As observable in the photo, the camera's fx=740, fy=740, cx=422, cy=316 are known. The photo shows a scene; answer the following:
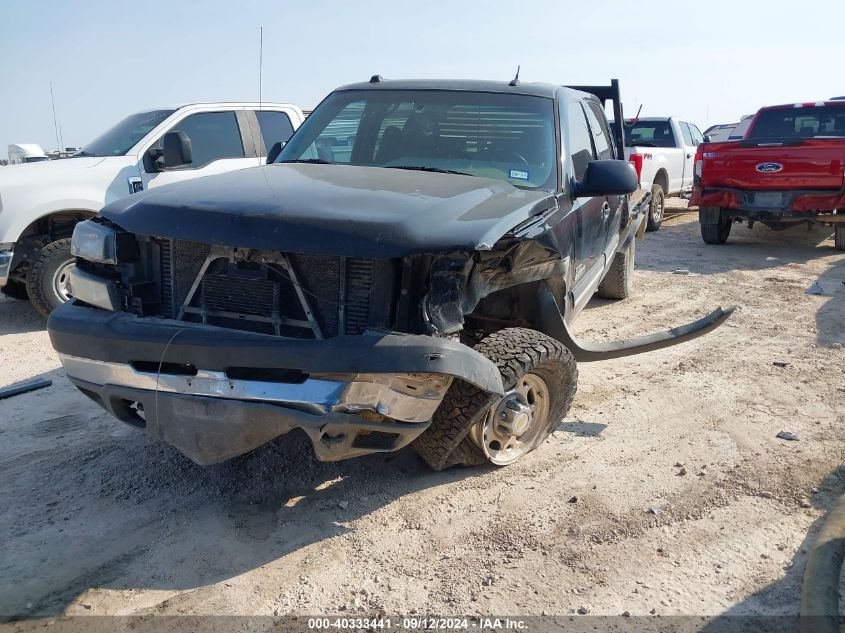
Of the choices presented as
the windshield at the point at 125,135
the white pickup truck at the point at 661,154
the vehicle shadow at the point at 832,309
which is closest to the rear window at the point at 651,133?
the white pickup truck at the point at 661,154

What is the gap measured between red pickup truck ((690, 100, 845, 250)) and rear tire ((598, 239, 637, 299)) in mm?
3073

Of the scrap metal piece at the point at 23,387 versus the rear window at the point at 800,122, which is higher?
the rear window at the point at 800,122

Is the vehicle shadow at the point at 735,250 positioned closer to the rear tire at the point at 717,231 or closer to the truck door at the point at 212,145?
the rear tire at the point at 717,231

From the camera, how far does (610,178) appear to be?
13.4 feet

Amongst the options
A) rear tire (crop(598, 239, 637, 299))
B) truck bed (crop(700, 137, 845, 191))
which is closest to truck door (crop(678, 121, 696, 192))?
truck bed (crop(700, 137, 845, 191))

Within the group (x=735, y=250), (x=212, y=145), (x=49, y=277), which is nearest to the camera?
(x=49, y=277)

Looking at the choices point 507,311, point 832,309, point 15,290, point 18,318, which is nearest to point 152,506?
point 507,311

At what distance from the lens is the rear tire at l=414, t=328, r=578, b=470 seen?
3.29 meters

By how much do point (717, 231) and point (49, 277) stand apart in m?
8.83

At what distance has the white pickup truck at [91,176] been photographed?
6.40m

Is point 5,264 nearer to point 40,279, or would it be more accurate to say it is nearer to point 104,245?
point 40,279

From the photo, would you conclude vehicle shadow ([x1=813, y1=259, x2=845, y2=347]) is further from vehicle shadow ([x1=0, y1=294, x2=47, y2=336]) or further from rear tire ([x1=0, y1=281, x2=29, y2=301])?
rear tire ([x1=0, y1=281, x2=29, y2=301])

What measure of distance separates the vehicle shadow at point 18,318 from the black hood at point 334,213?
3942 mm

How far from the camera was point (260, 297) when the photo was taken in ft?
10.2
